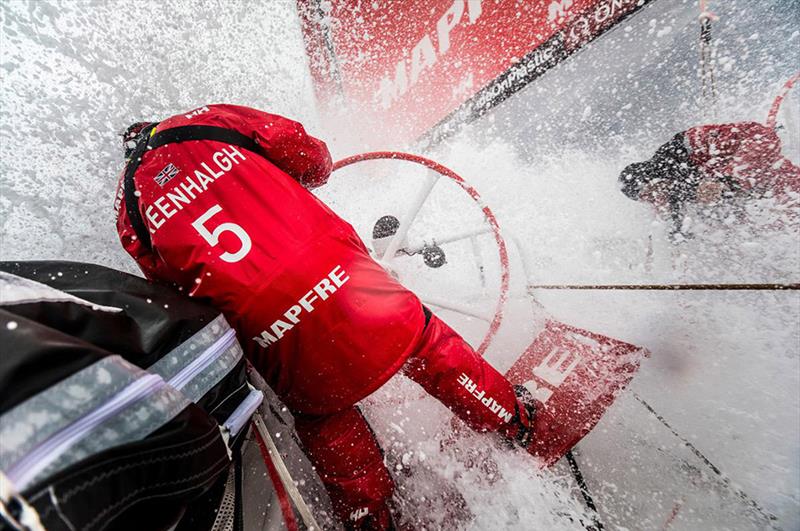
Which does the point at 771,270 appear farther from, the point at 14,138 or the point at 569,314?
the point at 14,138

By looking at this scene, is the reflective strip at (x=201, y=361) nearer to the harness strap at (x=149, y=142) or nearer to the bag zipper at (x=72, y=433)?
the bag zipper at (x=72, y=433)

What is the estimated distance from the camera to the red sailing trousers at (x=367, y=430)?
3.92 ft

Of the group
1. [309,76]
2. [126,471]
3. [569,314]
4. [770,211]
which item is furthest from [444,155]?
[126,471]

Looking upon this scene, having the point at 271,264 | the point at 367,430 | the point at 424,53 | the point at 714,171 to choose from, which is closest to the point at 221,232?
the point at 271,264

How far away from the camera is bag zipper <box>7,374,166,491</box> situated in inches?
15.0

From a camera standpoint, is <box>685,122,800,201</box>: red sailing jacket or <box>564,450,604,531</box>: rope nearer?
<box>564,450,604,531</box>: rope

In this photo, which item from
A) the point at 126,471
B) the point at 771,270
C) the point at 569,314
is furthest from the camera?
the point at 569,314

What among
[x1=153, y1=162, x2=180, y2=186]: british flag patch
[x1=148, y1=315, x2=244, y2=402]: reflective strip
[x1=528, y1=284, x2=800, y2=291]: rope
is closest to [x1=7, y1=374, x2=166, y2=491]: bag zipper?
[x1=148, y1=315, x2=244, y2=402]: reflective strip

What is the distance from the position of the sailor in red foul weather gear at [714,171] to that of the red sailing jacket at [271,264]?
1.63 meters

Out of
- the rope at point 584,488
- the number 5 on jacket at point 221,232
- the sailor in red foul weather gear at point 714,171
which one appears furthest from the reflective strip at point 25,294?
the sailor in red foul weather gear at point 714,171

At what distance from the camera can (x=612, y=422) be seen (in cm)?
143

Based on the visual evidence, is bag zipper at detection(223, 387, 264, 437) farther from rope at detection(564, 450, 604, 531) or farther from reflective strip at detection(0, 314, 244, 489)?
rope at detection(564, 450, 604, 531)

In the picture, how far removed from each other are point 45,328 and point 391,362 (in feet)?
2.56

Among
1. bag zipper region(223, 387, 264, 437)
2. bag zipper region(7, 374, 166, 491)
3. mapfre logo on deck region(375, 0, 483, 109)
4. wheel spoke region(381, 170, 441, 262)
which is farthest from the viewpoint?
mapfre logo on deck region(375, 0, 483, 109)
